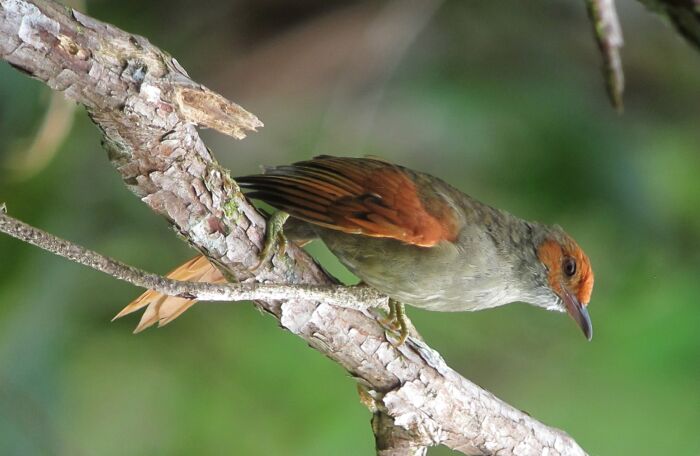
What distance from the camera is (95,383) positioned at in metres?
4.12

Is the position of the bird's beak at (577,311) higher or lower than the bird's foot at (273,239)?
lower

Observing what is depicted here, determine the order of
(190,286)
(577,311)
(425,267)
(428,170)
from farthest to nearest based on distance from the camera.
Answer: (428,170) → (577,311) → (425,267) → (190,286)

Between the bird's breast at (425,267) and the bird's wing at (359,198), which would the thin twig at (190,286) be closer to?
the bird's breast at (425,267)

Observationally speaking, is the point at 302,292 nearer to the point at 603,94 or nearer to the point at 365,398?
the point at 365,398

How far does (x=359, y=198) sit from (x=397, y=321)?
1.32ft

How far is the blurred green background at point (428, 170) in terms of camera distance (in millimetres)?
4102

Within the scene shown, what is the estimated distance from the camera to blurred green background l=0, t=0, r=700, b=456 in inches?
161

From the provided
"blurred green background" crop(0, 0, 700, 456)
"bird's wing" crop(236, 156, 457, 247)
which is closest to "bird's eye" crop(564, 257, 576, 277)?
"bird's wing" crop(236, 156, 457, 247)

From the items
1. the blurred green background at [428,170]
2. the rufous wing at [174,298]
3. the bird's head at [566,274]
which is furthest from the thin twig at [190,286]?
the blurred green background at [428,170]

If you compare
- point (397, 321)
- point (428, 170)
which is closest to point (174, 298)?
point (397, 321)

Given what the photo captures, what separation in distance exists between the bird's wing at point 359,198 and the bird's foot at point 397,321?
0.25 m

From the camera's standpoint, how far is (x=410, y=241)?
245 cm

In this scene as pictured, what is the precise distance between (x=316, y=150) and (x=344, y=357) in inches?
80.3

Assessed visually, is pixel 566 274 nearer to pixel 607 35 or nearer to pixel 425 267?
pixel 425 267
